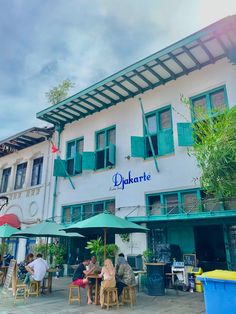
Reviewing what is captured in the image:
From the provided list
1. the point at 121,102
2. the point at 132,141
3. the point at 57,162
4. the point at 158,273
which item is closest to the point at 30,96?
the point at 57,162

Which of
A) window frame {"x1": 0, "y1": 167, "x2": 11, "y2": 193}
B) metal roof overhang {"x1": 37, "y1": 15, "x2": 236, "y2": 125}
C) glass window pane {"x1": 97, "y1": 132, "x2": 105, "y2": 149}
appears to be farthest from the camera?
window frame {"x1": 0, "y1": 167, "x2": 11, "y2": 193}

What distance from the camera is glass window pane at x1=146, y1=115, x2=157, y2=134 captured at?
40.6 ft

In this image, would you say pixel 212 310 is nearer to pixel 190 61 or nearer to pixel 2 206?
pixel 190 61

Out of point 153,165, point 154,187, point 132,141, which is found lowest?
point 154,187

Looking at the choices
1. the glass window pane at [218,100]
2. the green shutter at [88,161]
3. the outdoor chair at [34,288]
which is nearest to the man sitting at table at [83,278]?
the outdoor chair at [34,288]

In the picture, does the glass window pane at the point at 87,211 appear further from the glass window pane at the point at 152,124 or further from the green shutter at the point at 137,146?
the glass window pane at the point at 152,124

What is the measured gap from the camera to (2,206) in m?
18.7

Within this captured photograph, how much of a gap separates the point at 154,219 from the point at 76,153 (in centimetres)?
664

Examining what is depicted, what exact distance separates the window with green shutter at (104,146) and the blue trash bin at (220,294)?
28.7ft

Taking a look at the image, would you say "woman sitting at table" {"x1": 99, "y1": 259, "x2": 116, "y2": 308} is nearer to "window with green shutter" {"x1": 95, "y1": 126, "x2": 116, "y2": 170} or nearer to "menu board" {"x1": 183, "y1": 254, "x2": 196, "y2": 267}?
"menu board" {"x1": 183, "y1": 254, "x2": 196, "y2": 267}

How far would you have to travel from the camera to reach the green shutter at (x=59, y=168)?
1495cm

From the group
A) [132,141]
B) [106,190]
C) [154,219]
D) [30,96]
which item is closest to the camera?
[154,219]

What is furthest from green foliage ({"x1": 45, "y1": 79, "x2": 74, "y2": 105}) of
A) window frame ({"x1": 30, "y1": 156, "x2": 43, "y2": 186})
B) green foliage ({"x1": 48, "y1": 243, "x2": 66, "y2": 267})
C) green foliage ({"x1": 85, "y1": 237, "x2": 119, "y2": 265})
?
green foliage ({"x1": 85, "y1": 237, "x2": 119, "y2": 265})

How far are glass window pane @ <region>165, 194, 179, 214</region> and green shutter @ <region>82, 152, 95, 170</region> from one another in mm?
4494
